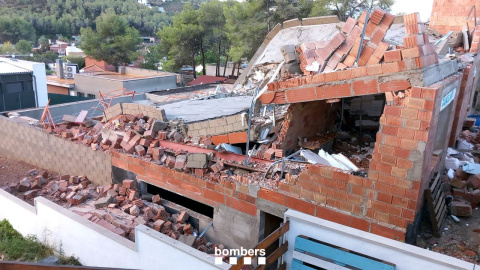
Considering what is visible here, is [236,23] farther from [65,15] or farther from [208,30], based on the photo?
[65,15]

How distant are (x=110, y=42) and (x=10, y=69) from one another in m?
15.3

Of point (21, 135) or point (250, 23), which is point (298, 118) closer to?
point (21, 135)

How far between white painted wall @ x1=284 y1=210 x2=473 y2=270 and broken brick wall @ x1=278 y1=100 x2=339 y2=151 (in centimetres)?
209

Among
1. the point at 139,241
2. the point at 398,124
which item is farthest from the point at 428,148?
the point at 139,241

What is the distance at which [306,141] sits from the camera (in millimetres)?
6664

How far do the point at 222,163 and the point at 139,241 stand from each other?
76.3 inches

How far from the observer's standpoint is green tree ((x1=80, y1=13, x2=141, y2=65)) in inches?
1260

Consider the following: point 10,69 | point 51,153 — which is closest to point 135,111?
point 51,153

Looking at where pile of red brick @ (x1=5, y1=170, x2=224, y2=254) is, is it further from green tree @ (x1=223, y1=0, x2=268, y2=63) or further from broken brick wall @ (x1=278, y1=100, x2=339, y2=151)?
green tree @ (x1=223, y1=0, x2=268, y2=63)

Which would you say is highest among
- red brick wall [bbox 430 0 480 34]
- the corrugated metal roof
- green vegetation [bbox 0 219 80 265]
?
red brick wall [bbox 430 0 480 34]

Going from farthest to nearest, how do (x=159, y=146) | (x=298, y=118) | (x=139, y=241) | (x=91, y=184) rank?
(x=91, y=184) → (x=159, y=146) → (x=298, y=118) → (x=139, y=241)

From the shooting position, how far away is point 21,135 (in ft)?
32.7

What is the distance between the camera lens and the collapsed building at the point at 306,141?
4.50 m

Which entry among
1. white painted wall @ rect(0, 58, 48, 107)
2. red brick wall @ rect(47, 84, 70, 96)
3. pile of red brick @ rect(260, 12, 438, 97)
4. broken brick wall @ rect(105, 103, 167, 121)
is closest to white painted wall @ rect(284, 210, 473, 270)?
pile of red brick @ rect(260, 12, 438, 97)
